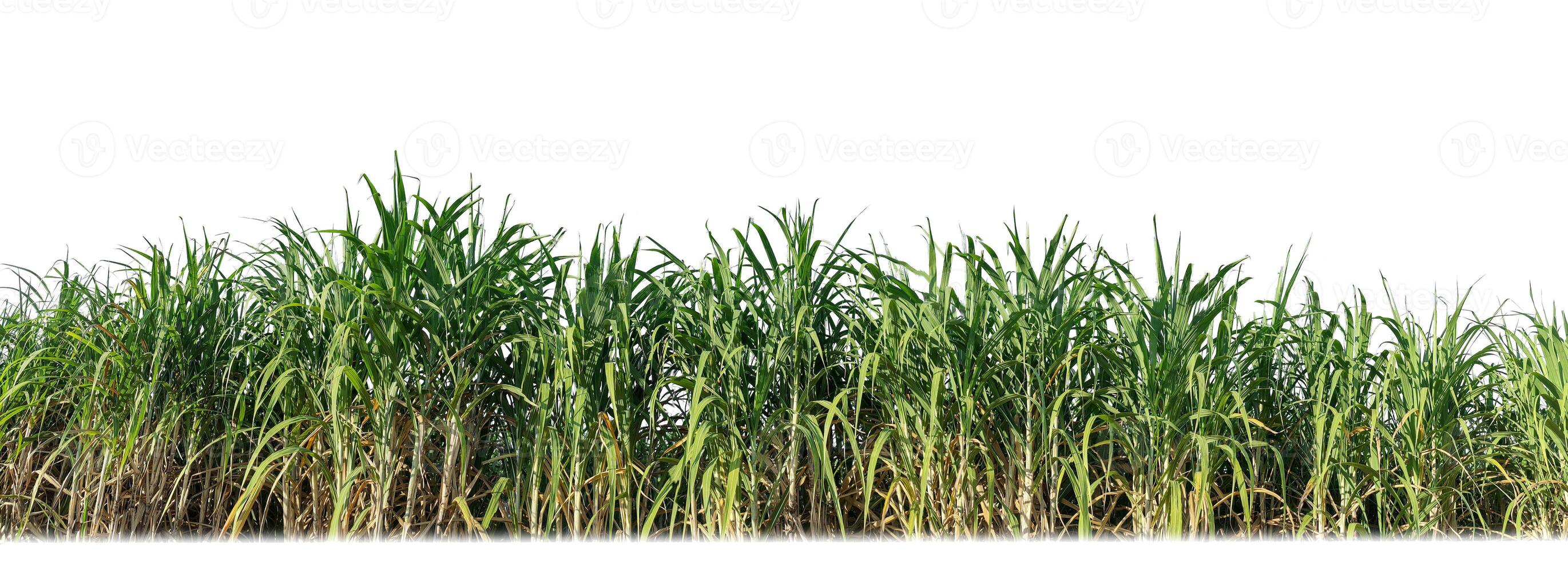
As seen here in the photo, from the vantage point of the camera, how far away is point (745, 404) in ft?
9.25

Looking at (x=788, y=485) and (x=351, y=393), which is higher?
(x=351, y=393)

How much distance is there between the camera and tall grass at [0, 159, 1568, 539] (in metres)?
2.80

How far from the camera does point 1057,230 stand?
3092 millimetres

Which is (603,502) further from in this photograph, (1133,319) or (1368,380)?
(1368,380)

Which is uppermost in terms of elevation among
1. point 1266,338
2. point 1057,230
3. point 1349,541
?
point 1057,230

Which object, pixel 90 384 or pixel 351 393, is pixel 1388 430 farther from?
pixel 90 384

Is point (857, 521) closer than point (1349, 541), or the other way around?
point (1349, 541)

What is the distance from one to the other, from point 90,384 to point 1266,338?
356 centimetres

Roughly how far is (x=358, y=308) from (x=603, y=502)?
34.9 inches

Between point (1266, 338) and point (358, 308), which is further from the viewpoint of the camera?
point (1266, 338)

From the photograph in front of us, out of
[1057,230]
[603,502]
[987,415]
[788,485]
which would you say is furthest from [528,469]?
[1057,230]

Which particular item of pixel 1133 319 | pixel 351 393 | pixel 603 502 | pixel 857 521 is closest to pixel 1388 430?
pixel 1133 319

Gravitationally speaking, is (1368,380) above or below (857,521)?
above

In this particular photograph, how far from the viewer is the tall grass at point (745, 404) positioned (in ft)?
9.19
